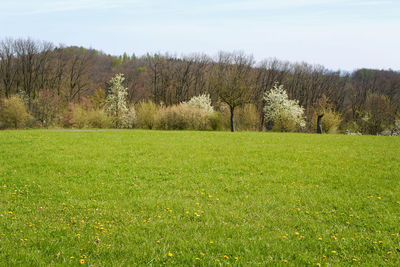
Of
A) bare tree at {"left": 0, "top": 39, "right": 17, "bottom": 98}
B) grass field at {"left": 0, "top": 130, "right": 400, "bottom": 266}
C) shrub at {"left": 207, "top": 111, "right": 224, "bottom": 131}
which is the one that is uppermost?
bare tree at {"left": 0, "top": 39, "right": 17, "bottom": 98}

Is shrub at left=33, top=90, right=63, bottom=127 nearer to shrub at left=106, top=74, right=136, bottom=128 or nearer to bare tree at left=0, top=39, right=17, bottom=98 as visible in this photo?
shrub at left=106, top=74, right=136, bottom=128

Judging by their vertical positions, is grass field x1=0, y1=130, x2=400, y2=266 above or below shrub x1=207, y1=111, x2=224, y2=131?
below

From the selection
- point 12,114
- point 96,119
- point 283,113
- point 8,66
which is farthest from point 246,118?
point 8,66

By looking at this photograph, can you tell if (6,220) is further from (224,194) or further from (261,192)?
(261,192)

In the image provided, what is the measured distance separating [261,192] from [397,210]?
3.39 metres

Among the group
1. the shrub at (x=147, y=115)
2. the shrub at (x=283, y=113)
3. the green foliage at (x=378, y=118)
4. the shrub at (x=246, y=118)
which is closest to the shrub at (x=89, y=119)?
the shrub at (x=147, y=115)

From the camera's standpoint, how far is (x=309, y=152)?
14.8 m

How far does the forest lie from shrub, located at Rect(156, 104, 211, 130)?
0.44 ft

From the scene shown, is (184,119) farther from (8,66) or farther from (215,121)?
(8,66)

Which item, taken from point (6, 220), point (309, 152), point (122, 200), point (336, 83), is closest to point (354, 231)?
point (122, 200)

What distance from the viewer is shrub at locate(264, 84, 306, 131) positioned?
1515 inches

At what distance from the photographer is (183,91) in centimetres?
6862

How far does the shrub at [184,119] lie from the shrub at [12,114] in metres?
18.4

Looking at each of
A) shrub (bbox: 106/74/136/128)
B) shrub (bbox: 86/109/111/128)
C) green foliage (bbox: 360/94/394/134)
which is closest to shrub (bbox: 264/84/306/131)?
green foliage (bbox: 360/94/394/134)
